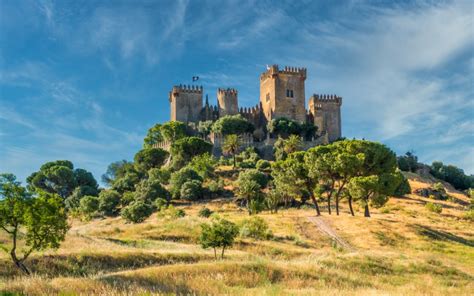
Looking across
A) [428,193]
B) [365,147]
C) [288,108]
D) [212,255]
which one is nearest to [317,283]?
[212,255]

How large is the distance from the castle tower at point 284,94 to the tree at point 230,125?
886 cm

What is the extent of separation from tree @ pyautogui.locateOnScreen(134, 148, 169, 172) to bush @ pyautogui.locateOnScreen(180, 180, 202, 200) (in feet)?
74.3

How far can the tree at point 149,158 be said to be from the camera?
93.5 metres

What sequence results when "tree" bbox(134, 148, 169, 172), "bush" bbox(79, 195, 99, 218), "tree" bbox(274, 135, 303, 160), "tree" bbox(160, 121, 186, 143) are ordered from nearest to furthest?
"bush" bbox(79, 195, 99, 218)
"tree" bbox(274, 135, 303, 160)
"tree" bbox(134, 148, 169, 172)
"tree" bbox(160, 121, 186, 143)

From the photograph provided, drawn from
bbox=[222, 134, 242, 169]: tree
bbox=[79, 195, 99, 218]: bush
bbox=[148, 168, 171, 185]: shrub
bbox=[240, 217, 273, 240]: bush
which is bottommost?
bbox=[240, 217, 273, 240]: bush

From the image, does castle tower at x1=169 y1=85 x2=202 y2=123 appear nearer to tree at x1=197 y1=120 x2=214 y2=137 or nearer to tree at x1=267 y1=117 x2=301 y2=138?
tree at x1=197 y1=120 x2=214 y2=137

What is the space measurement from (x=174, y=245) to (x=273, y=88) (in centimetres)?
7671

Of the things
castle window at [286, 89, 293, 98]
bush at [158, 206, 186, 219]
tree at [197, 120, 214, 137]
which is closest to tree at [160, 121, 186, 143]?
tree at [197, 120, 214, 137]

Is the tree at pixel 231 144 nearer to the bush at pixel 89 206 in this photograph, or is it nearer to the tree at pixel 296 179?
the bush at pixel 89 206

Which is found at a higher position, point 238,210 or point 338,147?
point 338,147

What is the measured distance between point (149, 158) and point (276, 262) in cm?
6982

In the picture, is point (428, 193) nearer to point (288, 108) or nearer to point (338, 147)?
point (338, 147)

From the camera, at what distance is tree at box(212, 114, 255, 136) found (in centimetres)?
9719

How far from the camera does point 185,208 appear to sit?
6631 centimetres
